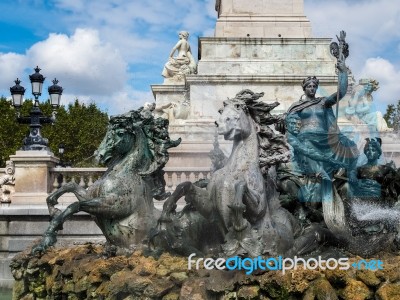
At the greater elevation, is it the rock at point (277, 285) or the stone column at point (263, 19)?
the stone column at point (263, 19)

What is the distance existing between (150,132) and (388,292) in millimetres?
3254

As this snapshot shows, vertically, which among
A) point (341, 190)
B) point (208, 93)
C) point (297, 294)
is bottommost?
point (297, 294)

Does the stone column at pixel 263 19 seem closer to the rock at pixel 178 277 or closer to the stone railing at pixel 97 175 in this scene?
the stone railing at pixel 97 175

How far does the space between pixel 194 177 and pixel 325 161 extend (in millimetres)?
5538

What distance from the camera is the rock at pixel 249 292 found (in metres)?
5.46

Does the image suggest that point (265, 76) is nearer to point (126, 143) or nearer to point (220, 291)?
point (126, 143)

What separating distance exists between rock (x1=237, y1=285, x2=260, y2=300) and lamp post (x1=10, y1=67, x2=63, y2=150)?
912 cm

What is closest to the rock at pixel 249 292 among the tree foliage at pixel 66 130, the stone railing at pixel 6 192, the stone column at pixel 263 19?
the stone railing at pixel 6 192

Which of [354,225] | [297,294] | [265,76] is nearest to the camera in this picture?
[297,294]

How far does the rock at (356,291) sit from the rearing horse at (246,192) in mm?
1002

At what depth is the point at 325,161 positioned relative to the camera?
770 cm

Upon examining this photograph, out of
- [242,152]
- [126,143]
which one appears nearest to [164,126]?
[126,143]

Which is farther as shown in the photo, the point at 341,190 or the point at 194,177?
the point at 194,177

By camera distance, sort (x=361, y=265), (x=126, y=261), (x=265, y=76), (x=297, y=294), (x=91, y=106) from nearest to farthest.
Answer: (x=297, y=294) < (x=361, y=265) < (x=126, y=261) < (x=265, y=76) < (x=91, y=106)
